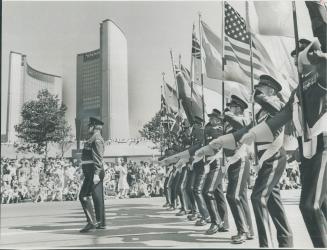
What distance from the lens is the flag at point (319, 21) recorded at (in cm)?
391

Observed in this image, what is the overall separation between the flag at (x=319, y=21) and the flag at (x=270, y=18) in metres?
2.32

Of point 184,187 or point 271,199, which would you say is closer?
point 271,199

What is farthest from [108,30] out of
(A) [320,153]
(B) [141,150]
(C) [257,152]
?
(B) [141,150]

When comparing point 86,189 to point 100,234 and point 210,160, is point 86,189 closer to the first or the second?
point 100,234

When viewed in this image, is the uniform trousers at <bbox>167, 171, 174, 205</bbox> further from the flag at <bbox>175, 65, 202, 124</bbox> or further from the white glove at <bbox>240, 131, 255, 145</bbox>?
the white glove at <bbox>240, 131, 255, 145</bbox>

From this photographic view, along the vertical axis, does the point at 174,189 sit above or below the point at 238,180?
below

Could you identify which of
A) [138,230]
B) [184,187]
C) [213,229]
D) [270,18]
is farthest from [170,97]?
[213,229]

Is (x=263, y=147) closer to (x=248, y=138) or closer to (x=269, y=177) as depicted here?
(x=269, y=177)

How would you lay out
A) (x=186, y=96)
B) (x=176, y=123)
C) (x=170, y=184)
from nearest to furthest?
1. (x=170, y=184)
2. (x=186, y=96)
3. (x=176, y=123)

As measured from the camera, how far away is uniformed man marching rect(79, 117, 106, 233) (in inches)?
291

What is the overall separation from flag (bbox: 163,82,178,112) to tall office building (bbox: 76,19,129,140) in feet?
15.0

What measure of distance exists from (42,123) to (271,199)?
10881 millimetres

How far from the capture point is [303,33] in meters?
6.58

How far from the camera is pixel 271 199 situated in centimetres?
488
